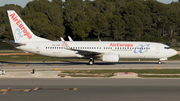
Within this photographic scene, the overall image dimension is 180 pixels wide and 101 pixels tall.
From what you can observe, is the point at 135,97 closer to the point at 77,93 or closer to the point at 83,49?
the point at 77,93

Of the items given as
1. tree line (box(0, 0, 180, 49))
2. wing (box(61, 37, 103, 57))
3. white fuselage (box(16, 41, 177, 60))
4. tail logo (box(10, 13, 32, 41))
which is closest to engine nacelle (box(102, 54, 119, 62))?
wing (box(61, 37, 103, 57))

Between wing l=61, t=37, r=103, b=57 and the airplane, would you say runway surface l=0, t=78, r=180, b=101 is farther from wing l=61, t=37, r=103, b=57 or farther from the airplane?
the airplane

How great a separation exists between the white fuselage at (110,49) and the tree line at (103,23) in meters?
48.6

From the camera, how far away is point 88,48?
3036cm

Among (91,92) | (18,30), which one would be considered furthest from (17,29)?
(91,92)

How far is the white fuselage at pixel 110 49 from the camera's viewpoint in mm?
29875

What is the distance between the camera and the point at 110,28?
8456 centimetres

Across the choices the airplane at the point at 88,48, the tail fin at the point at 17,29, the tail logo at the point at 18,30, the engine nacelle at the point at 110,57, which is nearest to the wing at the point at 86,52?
the airplane at the point at 88,48

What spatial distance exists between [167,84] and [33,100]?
946 cm

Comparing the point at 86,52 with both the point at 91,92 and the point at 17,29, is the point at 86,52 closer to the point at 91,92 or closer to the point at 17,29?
the point at 17,29

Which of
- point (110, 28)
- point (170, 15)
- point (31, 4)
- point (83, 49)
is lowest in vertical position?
point (83, 49)

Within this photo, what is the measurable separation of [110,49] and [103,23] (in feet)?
180

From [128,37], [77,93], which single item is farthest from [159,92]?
[128,37]

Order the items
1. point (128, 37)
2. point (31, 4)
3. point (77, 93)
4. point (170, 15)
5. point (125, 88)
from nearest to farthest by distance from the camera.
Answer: point (77, 93), point (125, 88), point (128, 37), point (170, 15), point (31, 4)
